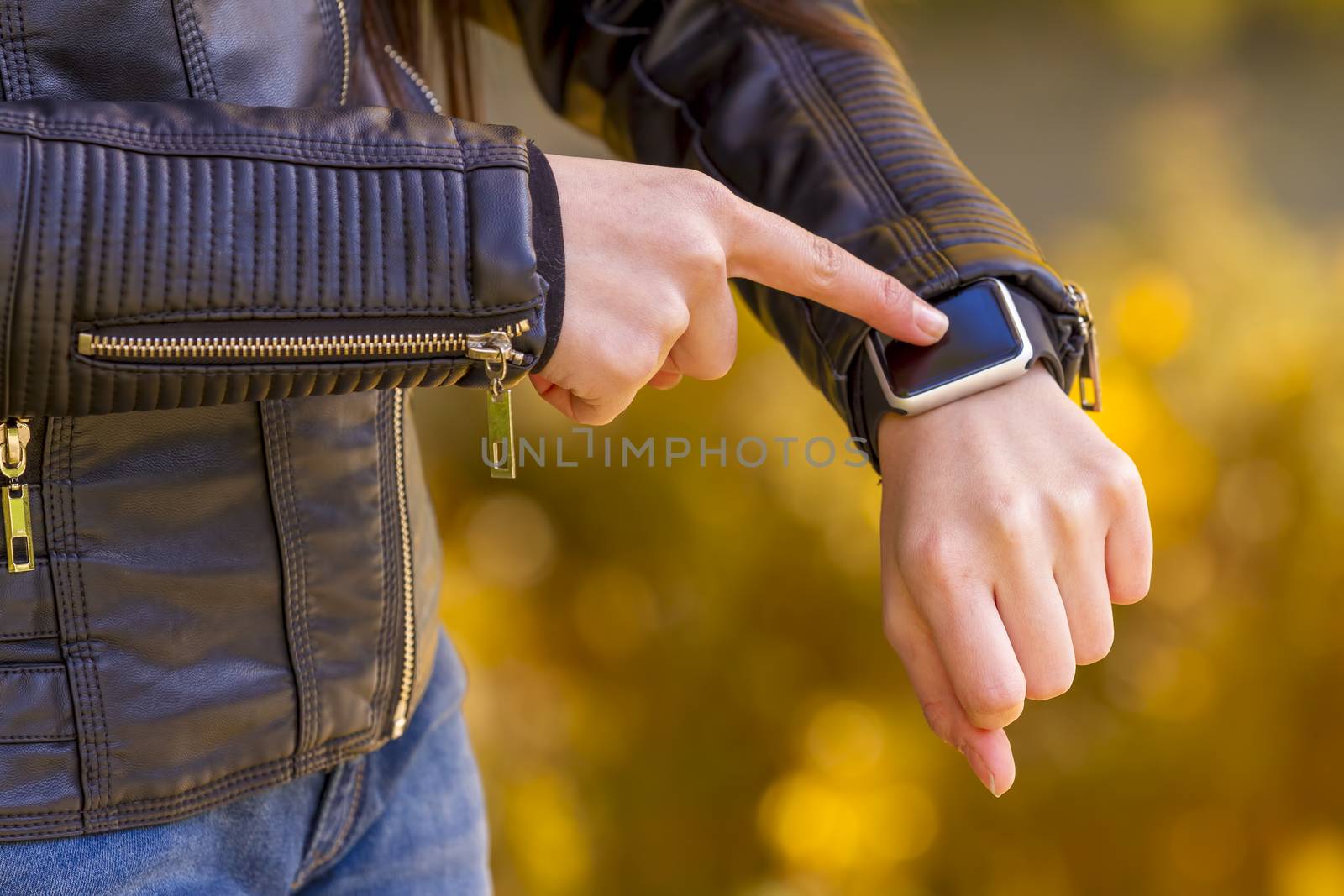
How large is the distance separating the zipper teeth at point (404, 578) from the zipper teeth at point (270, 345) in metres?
0.16

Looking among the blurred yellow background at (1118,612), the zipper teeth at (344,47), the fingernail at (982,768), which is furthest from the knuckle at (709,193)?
the blurred yellow background at (1118,612)

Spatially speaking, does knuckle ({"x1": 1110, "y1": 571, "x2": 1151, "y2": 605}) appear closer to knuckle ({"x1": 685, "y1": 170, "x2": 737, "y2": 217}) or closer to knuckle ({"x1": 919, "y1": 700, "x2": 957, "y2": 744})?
knuckle ({"x1": 919, "y1": 700, "x2": 957, "y2": 744})

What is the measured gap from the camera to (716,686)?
1653 mm

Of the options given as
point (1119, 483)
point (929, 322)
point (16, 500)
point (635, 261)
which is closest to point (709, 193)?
point (635, 261)

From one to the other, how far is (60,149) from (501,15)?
1.64 ft

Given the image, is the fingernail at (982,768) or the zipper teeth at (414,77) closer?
the fingernail at (982,768)

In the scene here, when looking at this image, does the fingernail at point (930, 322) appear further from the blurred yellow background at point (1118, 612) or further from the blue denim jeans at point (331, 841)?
→ the blurred yellow background at point (1118, 612)

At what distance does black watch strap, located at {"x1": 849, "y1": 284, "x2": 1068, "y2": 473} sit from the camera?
Answer: 2.09 feet

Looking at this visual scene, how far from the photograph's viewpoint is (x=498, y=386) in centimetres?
55

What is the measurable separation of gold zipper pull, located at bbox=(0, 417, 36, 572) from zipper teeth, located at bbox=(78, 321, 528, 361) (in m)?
0.08

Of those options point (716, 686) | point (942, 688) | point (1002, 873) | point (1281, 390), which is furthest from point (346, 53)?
point (1002, 873)

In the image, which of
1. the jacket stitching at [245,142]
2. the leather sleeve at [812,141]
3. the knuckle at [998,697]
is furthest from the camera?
the leather sleeve at [812,141]

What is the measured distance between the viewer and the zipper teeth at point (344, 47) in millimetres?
609

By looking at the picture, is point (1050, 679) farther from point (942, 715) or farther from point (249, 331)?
point (249, 331)
